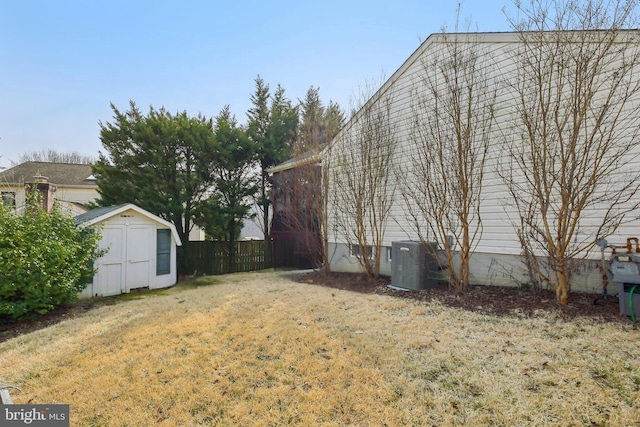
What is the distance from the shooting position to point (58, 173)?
68.1ft

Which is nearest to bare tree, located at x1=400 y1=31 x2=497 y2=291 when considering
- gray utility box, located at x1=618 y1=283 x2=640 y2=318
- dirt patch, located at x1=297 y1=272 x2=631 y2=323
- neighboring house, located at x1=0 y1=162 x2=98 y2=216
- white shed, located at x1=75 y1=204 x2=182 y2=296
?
dirt patch, located at x1=297 y1=272 x2=631 y2=323

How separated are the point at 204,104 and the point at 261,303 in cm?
1273

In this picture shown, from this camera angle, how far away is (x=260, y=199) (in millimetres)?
15609

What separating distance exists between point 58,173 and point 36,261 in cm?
1885

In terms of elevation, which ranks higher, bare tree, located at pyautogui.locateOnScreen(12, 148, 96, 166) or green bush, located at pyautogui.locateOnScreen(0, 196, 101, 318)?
bare tree, located at pyautogui.locateOnScreen(12, 148, 96, 166)

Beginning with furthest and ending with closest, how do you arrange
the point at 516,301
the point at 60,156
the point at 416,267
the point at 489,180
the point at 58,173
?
the point at 60,156 → the point at 58,173 → the point at 416,267 → the point at 489,180 → the point at 516,301

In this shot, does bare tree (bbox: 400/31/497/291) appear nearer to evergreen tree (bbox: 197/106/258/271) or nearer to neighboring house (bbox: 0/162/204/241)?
evergreen tree (bbox: 197/106/258/271)

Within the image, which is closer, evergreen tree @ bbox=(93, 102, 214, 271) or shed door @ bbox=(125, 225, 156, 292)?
shed door @ bbox=(125, 225, 156, 292)

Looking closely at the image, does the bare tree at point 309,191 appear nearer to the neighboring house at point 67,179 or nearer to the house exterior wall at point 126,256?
the house exterior wall at point 126,256

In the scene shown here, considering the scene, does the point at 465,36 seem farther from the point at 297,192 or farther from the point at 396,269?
the point at 297,192

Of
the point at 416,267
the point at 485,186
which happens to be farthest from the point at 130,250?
the point at 485,186

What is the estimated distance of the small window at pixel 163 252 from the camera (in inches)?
417

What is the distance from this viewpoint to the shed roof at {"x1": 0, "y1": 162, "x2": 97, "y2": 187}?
19.8 metres

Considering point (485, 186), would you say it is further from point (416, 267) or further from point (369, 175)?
point (369, 175)
